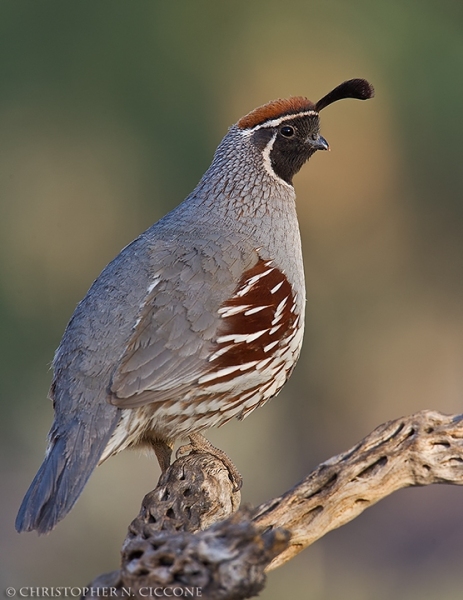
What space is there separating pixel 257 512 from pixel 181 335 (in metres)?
0.95

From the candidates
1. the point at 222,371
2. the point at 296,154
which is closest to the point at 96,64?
the point at 296,154

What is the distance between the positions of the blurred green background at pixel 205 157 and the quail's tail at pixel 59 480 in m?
5.06

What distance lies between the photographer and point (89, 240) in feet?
29.9

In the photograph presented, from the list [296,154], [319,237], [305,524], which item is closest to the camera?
[305,524]

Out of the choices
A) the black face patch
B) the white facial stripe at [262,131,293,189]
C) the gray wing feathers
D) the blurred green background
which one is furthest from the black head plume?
the blurred green background

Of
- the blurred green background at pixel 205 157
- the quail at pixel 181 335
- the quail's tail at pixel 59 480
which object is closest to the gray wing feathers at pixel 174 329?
the quail at pixel 181 335

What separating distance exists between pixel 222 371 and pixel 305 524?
2.95 feet

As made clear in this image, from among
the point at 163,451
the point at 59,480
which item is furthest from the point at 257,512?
the point at 163,451

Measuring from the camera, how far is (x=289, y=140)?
4.22 meters

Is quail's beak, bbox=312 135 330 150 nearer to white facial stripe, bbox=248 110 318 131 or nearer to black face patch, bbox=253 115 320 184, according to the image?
black face patch, bbox=253 115 320 184

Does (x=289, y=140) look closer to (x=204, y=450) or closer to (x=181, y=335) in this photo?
(x=181, y=335)

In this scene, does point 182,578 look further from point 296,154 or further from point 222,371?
point 296,154

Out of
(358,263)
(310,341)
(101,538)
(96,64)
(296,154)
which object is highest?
(96,64)

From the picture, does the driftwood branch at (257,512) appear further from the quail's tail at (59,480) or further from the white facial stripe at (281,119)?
the white facial stripe at (281,119)
